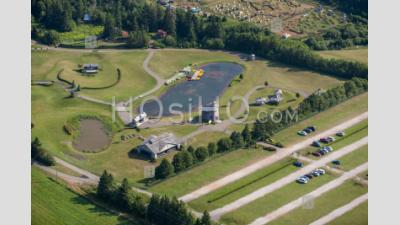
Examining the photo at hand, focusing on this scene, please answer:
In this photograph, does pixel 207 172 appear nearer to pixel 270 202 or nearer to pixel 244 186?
pixel 244 186

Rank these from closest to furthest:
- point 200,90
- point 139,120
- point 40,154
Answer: point 40,154
point 139,120
point 200,90

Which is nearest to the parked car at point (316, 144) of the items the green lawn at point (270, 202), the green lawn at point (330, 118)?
the green lawn at point (330, 118)

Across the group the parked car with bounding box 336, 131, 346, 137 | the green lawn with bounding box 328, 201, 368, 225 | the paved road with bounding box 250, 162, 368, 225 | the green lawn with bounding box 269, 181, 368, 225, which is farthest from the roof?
the green lawn with bounding box 328, 201, 368, 225

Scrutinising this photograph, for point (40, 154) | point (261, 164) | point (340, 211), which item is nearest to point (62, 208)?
point (40, 154)

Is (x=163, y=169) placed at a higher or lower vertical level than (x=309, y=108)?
lower

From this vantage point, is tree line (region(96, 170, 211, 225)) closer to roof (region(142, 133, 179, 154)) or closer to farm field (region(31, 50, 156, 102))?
roof (region(142, 133, 179, 154))

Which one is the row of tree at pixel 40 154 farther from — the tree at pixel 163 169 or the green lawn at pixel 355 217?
the green lawn at pixel 355 217

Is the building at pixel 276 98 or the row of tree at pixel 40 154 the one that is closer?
the row of tree at pixel 40 154
